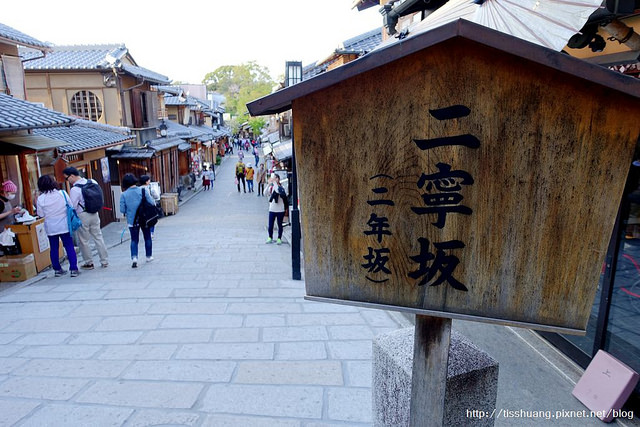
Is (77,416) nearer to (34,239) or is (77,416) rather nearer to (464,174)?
(464,174)

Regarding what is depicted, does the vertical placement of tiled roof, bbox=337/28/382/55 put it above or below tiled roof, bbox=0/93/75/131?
above

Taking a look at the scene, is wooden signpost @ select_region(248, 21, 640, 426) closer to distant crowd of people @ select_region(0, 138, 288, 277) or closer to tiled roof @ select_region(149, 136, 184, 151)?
distant crowd of people @ select_region(0, 138, 288, 277)

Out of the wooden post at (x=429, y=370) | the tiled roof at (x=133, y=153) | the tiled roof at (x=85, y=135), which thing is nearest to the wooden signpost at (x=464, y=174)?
the wooden post at (x=429, y=370)

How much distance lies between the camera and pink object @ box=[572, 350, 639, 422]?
406 centimetres

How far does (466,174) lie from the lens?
1.91 meters

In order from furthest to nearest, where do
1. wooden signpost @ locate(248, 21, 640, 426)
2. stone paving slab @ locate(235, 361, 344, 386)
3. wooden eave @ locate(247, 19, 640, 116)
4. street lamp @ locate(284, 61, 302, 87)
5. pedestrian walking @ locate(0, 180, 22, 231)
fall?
street lamp @ locate(284, 61, 302, 87), pedestrian walking @ locate(0, 180, 22, 231), stone paving slab @ locate(235, 361, 344, 386), wooden signpost @ locate(248, 21, 640, 426), wooden eave @ locate(247, 19, 640, 116)

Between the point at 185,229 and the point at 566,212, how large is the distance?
51.9 ft

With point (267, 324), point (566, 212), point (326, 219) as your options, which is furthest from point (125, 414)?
point (566, 212)

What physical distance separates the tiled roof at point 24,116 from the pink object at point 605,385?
32.0 feet

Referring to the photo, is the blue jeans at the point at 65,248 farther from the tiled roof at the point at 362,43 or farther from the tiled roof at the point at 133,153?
the tiled roof at the point at 133,153

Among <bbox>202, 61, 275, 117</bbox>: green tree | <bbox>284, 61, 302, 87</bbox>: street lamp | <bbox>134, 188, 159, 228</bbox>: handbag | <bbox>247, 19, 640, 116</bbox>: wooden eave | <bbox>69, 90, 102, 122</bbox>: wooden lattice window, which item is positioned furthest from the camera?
<bbox>202, 61, 275, 117</bbox>: green tree

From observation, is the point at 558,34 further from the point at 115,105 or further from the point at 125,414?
the point at 115,105

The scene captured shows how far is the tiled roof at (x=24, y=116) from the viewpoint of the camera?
7909mm

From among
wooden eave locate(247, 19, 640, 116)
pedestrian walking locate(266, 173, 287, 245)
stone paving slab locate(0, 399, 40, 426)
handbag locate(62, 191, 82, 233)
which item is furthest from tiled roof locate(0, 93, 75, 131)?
wooden eave locate(247, 19, 640, 116)
